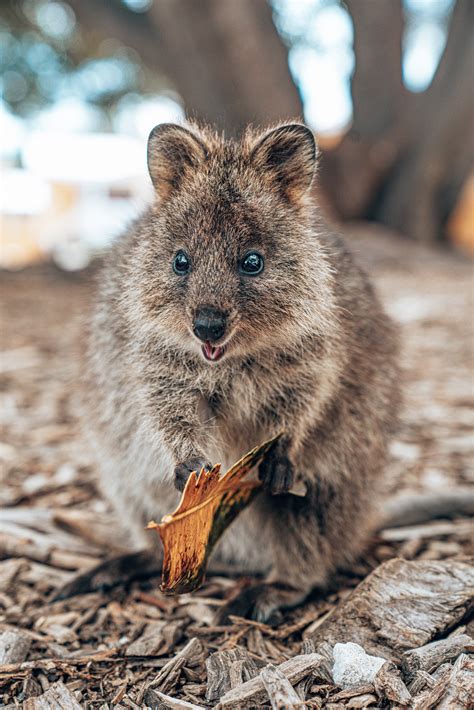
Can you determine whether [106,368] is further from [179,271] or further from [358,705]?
[358,705]

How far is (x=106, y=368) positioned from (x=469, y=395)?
3001mm

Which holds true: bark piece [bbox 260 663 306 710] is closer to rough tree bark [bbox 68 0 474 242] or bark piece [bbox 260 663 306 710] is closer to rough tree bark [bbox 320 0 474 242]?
rough tree bark [bbox 68 0 474 242]

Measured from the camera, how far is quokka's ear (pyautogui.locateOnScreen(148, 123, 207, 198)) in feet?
8.82

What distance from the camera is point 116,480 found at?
312cm

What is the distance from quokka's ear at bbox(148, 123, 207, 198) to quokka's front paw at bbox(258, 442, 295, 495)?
1115 mm

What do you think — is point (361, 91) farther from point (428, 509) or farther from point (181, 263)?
point (181, 263)

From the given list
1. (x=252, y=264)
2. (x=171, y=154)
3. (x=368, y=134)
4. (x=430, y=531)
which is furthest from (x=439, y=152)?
(x=252, y=264)

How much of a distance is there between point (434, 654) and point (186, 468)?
957 mm

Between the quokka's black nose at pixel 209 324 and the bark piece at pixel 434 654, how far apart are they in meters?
1.15

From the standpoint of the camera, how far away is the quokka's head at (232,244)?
2.49 metres

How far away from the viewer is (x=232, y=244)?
253 cm

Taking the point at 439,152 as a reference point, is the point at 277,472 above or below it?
below

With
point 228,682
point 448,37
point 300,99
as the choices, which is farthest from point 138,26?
point 228,682

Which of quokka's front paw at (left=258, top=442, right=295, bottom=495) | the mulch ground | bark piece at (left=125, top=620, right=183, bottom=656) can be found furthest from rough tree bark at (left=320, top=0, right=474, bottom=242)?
bark piece at (left=125, top=620, right=183, bottom=656)
